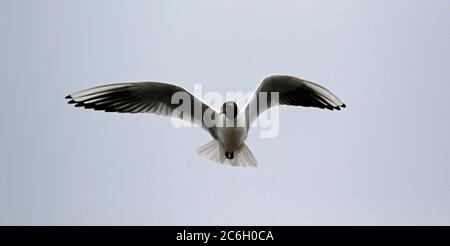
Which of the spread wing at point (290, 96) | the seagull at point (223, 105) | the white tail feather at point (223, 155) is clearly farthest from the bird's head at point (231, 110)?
the white tail feather at point (223, 155)

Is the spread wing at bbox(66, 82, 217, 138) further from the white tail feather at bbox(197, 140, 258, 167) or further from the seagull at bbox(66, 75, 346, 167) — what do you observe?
the white tail feather at bbox(197, 140, 258, 167)

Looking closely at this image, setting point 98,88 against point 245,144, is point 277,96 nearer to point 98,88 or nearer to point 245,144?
point 245,144

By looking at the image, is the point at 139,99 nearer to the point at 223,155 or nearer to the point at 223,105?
the point at 223,105

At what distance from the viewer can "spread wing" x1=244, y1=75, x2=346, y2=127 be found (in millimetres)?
4473

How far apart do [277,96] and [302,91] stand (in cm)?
21

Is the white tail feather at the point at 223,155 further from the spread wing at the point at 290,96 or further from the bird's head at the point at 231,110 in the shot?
the bird's head at the point at 231,110

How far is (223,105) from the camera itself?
172 inches

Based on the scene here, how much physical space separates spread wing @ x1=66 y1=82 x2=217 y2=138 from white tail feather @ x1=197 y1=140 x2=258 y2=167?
0.26m

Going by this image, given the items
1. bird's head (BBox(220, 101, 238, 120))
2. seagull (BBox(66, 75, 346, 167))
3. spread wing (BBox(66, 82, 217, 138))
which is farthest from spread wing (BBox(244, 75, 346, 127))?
spread wing (BBox(66, 82, 217, 138))

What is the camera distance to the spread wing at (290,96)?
4473mm

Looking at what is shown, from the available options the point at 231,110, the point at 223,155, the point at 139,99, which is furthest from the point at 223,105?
the point at 139,99

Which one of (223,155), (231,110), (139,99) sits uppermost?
(139,99)

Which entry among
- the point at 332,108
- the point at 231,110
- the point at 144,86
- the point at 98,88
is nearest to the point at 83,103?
the point at 98,88

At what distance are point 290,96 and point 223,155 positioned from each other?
75cm
